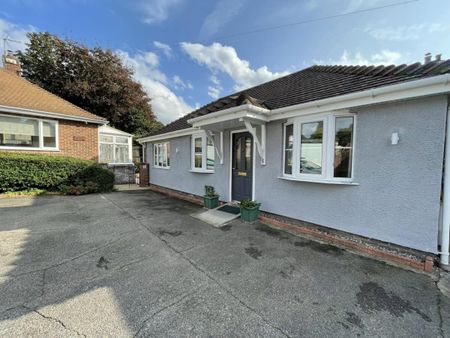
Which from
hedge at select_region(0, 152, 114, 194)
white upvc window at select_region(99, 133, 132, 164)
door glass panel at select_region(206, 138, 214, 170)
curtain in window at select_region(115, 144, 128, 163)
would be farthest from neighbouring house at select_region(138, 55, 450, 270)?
curtain in window at select_region(115, 144, 128, 163)

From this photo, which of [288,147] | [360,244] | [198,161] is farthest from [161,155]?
[360,244]

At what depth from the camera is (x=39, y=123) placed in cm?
955

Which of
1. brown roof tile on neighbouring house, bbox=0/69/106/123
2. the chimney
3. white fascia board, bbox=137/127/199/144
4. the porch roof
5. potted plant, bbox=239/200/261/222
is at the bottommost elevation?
potted plant, bbox=239/200/261/222

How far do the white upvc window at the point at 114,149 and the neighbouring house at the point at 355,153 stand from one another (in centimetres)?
1228

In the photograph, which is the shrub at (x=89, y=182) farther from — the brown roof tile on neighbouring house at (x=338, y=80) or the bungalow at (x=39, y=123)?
the brown roof tile on neighbouring house at (x=338, y=80)

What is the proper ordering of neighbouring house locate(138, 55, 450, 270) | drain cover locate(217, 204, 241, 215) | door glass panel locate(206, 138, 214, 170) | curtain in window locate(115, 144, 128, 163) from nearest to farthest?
1. neighbouring house locate(138, 55, 450, 270)
2. drain cover locate(217, 204, 241, 215)
3. door glass panel locate(206, 138, 214, 170)
4. curtain in window locate(115, 144, 128, 163)

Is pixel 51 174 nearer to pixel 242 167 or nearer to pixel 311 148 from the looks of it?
pixel 242 167

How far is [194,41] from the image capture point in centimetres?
1041

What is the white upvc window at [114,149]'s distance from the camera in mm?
14930

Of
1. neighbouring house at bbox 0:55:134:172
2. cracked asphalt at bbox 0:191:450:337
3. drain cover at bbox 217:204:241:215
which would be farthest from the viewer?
neighbouring house at bbox 0:55:134:172

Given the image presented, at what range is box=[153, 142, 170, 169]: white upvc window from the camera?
10098mm

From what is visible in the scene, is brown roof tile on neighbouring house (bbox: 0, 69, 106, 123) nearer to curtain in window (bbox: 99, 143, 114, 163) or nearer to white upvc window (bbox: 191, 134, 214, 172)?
curtain in window (bbox: 99, 143, 114, 163)

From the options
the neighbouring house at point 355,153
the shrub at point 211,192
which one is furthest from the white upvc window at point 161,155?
the neighbouring house at point 355,153

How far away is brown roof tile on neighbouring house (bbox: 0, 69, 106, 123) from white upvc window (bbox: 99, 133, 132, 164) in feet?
13.5
